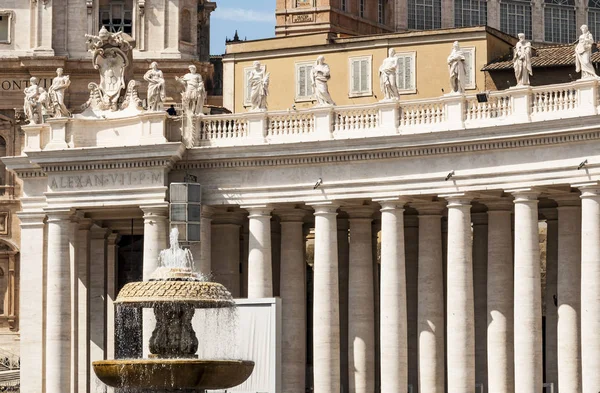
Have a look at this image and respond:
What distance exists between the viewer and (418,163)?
83.3 m

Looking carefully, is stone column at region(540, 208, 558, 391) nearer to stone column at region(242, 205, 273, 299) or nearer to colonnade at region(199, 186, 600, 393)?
colonnade at region(199, 186, 600, 393)

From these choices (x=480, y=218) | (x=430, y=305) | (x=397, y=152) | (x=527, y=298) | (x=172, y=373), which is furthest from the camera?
(x=480, y=218)

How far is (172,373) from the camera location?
6450 cm

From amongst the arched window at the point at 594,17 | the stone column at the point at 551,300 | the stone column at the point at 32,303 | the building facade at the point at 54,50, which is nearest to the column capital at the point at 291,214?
the stone column at the point at 551,300

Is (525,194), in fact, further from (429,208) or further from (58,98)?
(58,98)

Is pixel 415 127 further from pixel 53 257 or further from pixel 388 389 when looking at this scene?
pixel 53 257

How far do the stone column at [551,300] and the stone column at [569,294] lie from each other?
401 centimetres

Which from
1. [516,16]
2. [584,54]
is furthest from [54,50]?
[584,54]

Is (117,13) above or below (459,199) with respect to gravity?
above

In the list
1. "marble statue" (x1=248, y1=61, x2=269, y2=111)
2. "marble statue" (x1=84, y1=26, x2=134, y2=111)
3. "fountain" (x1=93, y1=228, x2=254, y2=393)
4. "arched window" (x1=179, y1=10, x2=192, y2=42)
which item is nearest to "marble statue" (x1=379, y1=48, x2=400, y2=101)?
"marble statue" (x1=248, y1=61, x2=269, y2=111)

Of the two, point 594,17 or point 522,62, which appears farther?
point 594,17

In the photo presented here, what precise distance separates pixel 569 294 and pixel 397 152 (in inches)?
342

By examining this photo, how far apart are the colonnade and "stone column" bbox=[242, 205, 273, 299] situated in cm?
4

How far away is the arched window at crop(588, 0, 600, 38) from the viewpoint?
13900 centimetres
